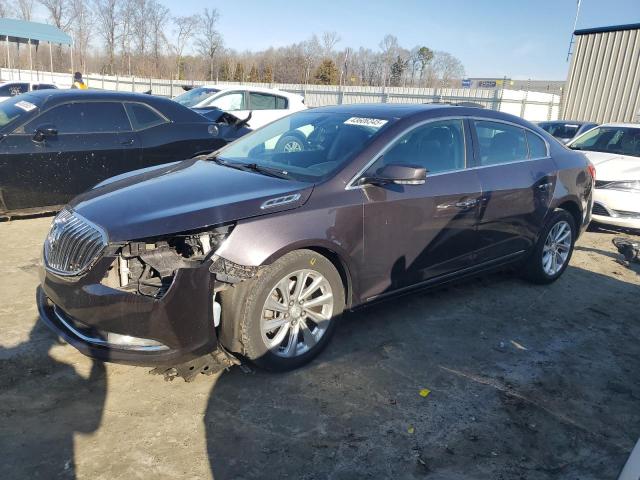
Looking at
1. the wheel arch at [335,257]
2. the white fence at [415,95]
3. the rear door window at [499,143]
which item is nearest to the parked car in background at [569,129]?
the white fence at [415,95]

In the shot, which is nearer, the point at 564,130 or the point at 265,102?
the point at 265,102

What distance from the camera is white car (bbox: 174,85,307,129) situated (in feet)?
36.6

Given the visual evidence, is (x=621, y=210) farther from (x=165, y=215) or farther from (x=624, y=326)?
(x=165, y=215)

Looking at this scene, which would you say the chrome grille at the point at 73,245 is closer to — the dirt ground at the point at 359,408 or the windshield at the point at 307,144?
the dirt ground at the point at 359,408

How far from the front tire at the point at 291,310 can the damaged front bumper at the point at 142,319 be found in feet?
0.85

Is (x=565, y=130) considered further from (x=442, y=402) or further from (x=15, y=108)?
(x=15, y=108)

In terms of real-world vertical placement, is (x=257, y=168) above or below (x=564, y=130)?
below

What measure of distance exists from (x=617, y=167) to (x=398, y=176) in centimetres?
562

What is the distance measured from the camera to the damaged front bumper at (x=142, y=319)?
277 cm

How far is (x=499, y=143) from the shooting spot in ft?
14.8

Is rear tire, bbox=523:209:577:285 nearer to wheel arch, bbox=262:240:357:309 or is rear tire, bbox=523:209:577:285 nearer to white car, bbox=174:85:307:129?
wheel arch, bbox=262:240:357:309

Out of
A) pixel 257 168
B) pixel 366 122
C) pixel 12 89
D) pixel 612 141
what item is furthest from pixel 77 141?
pixel 12 89

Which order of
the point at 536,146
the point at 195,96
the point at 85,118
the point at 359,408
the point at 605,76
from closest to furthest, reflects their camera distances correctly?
the point at 359,408, the point at 536,146, the point at 85,118, the point at 195,96, the point at 605,76

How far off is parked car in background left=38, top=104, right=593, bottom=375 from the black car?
8.31 ft
